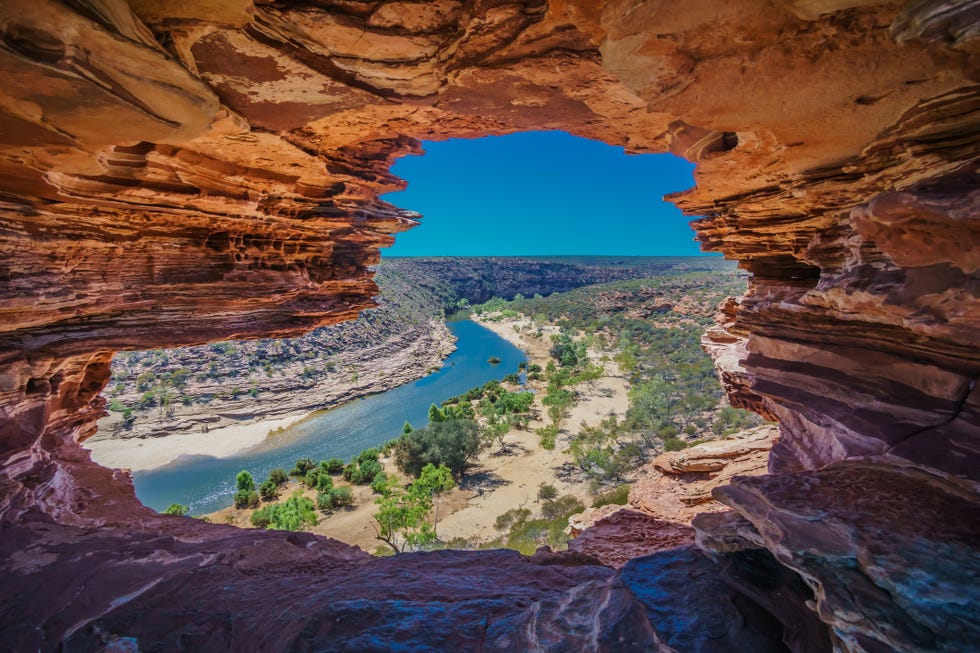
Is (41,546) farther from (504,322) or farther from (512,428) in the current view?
(504,322)

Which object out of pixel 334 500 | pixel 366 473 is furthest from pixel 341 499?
pixel 366 473

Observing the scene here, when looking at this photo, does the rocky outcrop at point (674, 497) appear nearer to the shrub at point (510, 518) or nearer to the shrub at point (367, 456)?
the shrub at point (510, 518)

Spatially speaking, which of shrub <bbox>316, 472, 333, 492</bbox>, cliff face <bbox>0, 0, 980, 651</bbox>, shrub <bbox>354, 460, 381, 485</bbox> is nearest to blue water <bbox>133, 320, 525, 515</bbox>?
shrub <bbox>354, 460, 381, 485</bbox>

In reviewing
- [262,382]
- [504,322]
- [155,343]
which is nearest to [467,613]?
[155,343]

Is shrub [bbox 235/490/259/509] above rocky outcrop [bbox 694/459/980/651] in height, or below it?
below

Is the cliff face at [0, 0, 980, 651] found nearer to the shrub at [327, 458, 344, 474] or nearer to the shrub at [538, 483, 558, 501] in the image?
the shrub at [538, 483, 558, 501]

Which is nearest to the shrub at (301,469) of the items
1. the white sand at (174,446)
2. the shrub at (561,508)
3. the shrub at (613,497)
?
the white sand at (174,446)
